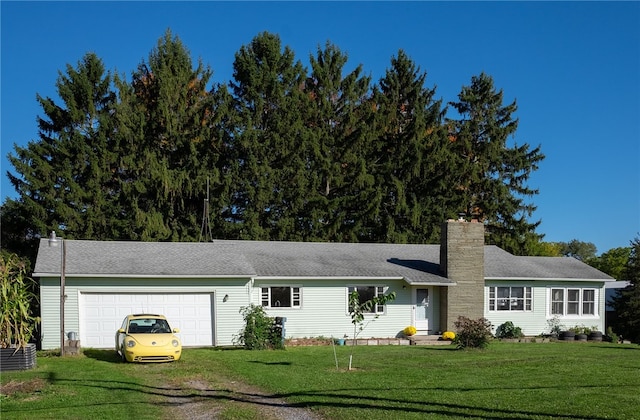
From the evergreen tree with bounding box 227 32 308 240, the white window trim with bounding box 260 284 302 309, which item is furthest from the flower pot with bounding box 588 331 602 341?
the evergreen tree with bounding box 227 32 308 240

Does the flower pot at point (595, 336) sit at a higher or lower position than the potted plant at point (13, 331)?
lower

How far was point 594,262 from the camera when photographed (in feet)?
211

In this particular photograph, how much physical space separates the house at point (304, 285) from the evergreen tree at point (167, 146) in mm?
7078

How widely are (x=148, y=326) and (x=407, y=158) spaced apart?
25.1 meters

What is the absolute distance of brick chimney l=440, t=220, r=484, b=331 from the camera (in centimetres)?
2644

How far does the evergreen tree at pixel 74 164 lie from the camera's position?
108ft

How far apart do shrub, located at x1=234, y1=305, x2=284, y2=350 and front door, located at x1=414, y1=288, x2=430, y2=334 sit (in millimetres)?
7081

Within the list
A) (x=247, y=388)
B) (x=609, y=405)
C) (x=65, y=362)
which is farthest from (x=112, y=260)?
(x=609, y=405)

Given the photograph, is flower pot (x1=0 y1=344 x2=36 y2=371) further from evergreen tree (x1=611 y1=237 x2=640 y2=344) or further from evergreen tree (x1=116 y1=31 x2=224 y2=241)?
evergreen tree (x1=611 y1=237 x2=640 y2=344)

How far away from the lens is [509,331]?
27484 millimetres

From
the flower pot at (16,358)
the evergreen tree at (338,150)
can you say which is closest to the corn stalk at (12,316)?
the flower pot at (16,358)

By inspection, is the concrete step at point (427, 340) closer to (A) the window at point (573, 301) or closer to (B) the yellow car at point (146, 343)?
(A) the window at point (573, 301)

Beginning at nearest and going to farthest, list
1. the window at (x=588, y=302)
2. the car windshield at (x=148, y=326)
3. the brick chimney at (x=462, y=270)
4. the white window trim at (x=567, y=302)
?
the car windshield at (x=148, y=326)
the brick chimney at (x=462, y=270)
the white window trim at (x=567, y=302)
the window at (x=588, y=302)

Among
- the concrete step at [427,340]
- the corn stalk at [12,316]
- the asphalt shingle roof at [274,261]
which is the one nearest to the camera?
the corn stalk at [12,316]
